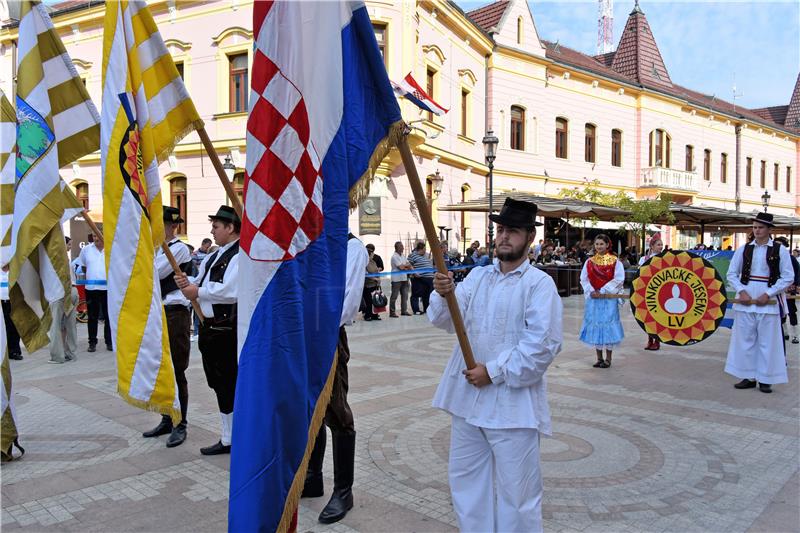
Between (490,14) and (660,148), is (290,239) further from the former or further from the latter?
(660,148)

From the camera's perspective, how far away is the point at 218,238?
5.02 metres

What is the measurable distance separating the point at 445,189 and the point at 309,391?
2087 cm

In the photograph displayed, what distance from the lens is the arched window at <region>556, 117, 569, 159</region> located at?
2996 centimetres

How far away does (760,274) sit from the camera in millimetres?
7762

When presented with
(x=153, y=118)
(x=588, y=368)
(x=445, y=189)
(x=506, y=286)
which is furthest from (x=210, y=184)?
(x=506, y=286)

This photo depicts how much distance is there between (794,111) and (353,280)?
57858 mm

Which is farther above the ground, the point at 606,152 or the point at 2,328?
the point at 606,152

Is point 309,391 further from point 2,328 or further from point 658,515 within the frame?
point 2,328

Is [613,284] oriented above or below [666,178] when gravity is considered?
below

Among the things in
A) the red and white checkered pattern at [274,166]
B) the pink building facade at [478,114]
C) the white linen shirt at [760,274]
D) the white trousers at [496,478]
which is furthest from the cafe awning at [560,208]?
the red and white checkered pattern at [274,166]

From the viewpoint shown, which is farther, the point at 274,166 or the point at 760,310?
the point at 760,310

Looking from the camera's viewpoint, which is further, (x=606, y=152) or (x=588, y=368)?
(x=606, y=152)

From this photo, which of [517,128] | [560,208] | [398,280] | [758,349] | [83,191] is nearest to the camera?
[758,349]

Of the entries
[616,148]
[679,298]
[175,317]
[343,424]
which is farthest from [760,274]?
[616,148]
